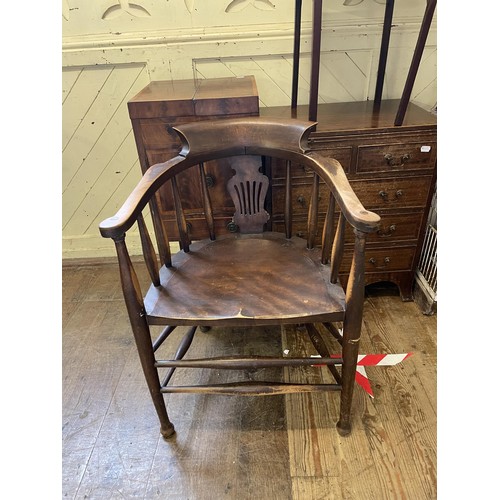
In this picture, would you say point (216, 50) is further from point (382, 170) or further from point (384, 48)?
point (382, 170)

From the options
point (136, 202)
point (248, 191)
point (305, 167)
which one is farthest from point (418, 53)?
point (136, 202)

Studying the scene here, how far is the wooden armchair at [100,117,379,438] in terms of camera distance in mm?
1069

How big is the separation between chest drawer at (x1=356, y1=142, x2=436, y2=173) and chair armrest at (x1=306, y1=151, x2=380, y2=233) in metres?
0.38

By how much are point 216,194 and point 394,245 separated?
0.86m

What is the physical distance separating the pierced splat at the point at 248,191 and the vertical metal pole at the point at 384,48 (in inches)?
30.6

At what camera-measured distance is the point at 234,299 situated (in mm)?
1149

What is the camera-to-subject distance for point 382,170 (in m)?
1.55

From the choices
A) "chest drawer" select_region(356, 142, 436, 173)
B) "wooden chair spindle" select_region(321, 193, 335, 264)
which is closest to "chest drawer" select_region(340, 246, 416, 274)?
"chest drawer" select_region(356, 142, 436, 173)

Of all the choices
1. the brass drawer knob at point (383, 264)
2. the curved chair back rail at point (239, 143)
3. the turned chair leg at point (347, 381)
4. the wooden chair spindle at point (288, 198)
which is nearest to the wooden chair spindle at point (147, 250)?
the curved chair back rail at point (239, 143)

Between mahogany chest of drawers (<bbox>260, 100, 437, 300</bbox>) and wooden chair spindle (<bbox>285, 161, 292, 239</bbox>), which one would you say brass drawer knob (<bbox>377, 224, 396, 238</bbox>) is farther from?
wooden chair spindle (<bbox>285, 161, 292, 239</bbox>)

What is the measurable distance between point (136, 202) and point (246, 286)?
42 cm

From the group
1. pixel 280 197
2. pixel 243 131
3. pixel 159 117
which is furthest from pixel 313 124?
pixel 159 117

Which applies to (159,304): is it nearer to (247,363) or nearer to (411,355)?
(247,363)

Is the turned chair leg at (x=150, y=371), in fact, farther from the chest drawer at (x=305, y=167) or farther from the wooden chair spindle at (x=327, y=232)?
the chest drawer at (x=305, y=167)
